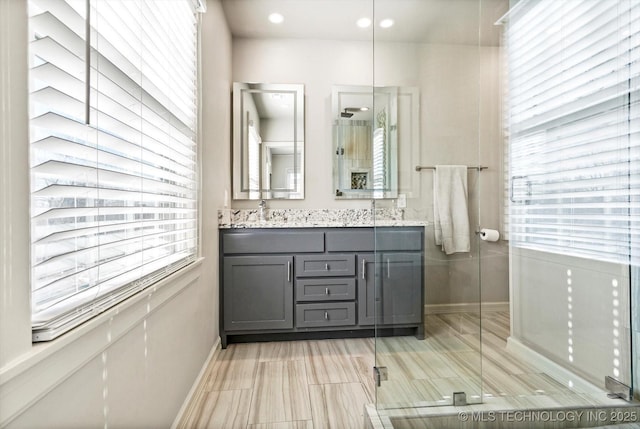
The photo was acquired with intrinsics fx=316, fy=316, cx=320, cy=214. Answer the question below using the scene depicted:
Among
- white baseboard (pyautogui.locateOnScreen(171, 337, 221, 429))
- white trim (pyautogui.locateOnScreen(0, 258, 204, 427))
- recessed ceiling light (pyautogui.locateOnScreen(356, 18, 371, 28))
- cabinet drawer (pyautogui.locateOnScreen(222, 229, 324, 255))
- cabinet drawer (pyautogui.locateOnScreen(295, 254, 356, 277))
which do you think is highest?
recessed ceiling light (pyautogui.locateOnScreen(356, 18, 371, 28))

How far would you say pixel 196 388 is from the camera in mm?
1674

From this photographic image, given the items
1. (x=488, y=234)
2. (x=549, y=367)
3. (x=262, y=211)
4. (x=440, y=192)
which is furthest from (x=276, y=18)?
(x=549, y=367)

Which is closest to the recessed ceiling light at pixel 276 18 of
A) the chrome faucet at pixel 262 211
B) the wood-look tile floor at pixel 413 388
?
the chrome faucet at pixel 262 211

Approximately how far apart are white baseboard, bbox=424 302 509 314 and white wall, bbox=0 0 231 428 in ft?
3.85

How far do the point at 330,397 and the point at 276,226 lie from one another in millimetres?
1141

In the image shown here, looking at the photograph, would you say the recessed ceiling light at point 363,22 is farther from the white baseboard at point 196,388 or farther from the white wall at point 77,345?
the white baseboard at point 196,388

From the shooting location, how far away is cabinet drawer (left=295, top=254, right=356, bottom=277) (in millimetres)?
2312

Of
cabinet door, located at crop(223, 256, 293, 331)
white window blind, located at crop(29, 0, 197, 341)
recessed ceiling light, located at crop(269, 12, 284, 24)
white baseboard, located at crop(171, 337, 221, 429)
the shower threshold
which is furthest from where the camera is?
recessed ceiling light, located at crop(269, 12, 284, 24)

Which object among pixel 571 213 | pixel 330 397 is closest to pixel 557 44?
pixel 571 213

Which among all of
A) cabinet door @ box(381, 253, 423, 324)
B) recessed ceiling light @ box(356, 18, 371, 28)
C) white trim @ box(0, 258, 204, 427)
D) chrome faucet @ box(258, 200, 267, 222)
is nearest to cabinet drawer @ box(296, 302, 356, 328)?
cabinet door @ box(381, 253, 423, 324)

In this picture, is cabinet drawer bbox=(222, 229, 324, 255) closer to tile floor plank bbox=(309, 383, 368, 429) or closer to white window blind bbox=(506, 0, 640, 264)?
tile floor plank bbox=(309, 383, 368, 429)

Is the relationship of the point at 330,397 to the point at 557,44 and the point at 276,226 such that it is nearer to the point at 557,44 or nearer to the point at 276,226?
the point at 276,226

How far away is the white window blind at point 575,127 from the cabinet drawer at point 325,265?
1110 mm

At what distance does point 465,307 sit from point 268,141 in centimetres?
206
